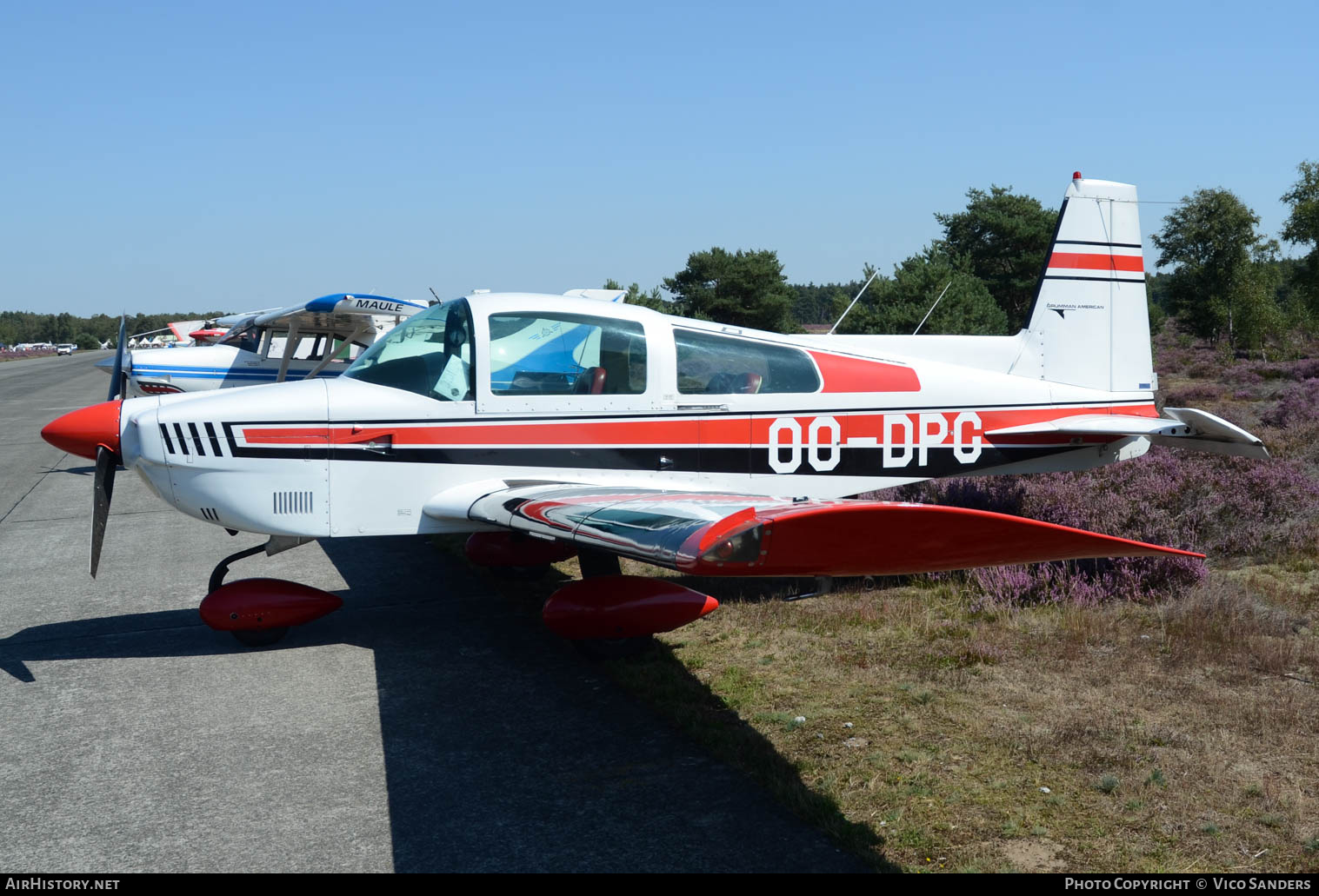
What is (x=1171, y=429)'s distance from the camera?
20.0 feet

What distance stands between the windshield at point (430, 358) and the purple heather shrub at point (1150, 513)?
12.4 feet

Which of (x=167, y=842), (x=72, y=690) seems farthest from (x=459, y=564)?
(x=167, y=842)

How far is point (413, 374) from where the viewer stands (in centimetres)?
551

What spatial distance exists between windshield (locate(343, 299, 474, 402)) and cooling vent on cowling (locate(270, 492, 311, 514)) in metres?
0.79

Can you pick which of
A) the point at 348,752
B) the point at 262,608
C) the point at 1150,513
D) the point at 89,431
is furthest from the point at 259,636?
the point at 1150,513

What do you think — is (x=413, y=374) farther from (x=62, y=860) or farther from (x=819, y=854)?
(x=819, y=854)

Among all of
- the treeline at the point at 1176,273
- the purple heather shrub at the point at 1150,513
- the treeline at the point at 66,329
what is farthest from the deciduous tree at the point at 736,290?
the treeline at the point at 66,329

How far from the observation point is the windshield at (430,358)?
215 inches

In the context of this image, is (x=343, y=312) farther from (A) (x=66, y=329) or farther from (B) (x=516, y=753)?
(A) (x=66, y=329)

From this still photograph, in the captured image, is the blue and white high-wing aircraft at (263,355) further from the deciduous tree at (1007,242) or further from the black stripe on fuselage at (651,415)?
the deciduous tree at (1007,242)

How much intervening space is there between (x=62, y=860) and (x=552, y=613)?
2.51 meters

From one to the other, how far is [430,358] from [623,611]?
1.93 meters

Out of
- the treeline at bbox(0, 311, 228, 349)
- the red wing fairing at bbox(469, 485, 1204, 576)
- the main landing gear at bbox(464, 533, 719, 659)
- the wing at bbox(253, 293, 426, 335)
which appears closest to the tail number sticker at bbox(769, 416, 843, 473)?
the main landing gear at bbox(464, 533, 719, 659)

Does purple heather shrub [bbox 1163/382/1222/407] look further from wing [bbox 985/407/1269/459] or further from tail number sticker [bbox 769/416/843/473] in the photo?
tail number sticker [bbox 769/416/843/473]
